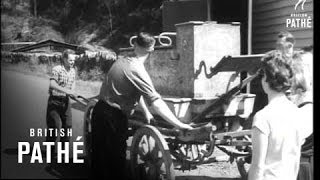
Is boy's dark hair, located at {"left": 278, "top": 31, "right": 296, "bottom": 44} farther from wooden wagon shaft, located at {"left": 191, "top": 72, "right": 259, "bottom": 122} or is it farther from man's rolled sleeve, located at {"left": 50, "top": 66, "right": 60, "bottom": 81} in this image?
man's rolled sleeve, located at {"left": 50, "top": 66, "right": 60, "bottom": 81}

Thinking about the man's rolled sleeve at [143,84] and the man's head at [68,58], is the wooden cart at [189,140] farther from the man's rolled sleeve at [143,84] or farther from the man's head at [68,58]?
the man's head at [68,58]

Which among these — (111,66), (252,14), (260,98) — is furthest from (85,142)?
(252,14)

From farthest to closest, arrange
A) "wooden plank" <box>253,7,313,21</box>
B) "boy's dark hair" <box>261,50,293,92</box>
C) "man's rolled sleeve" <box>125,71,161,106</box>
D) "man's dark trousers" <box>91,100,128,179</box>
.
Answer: "wooden plank" <box>253,7,313,21</box> → "man's dark trousers" <box>91,100,128,179</box> → "man's rolled sleeve" <box>125,71,161,106</box> → "boy's dark hair" <box>261,50,293,92</box>

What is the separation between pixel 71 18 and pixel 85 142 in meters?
1.07

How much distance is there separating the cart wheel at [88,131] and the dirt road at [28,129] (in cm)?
4

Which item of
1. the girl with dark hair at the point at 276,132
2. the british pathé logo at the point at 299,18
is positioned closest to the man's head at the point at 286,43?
the british pathé logo at the point at 299,18

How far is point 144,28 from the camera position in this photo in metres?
3.67

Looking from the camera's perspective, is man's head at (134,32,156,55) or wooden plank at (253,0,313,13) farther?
wooden plank at (253,0,313,13)

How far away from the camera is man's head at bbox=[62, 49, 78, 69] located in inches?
144

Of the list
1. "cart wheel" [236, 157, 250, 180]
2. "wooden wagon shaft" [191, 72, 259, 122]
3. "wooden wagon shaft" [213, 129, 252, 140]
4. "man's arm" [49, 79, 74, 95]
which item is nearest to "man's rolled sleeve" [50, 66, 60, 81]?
"man's arm" [49, 79, 74, 95]

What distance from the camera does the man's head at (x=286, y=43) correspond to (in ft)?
12.1

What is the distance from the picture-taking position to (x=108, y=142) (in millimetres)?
3652

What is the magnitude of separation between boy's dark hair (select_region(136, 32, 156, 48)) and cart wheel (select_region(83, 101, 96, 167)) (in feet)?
2.11

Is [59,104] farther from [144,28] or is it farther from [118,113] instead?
[144,28]
